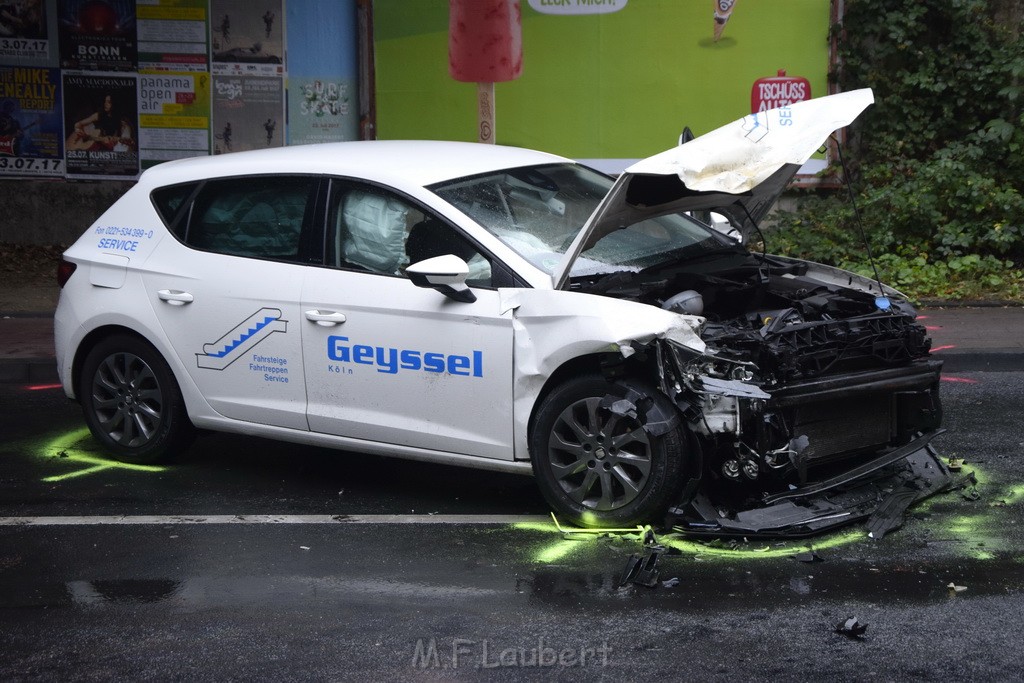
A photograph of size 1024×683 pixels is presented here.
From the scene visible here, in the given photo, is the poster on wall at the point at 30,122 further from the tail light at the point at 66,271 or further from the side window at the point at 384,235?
the side window at the point at 384,235

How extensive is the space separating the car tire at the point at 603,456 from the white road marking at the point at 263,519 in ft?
1.15

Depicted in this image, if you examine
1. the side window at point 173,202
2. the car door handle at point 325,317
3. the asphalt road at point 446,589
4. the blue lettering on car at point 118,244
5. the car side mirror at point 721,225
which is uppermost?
Answer: the side window at point 173,202

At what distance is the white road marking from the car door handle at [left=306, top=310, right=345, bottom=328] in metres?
0.93

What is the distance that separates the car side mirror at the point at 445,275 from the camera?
5.52 metres

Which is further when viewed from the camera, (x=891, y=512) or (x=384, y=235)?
(x=384, y=235)

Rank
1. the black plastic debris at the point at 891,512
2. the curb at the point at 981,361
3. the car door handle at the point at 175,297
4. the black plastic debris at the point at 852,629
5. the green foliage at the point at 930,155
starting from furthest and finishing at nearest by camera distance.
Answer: the green foliage at the point at 930,155, the curb at the point at 981,361, the car door handle at the point at 175,297, the black plastic debris at the point at 891,512, the black plastic debris at the point at 852,629

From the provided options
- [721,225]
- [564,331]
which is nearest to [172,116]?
[721,225]

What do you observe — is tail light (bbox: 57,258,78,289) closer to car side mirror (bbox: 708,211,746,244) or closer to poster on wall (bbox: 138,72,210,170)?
car side mirror (bbox: 708,211,746,244)

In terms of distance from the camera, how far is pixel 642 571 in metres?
5.07

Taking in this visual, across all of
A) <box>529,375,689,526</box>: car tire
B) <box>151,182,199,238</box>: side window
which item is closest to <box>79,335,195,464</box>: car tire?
<box>151,182,199,238</box>: side window

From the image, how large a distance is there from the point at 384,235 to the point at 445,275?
2.24 ft

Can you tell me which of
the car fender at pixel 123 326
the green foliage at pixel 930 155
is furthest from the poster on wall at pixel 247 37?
the car fender at pixel 123 326

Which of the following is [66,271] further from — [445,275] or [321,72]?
[321,72]

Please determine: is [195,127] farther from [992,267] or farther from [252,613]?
[252,613]
